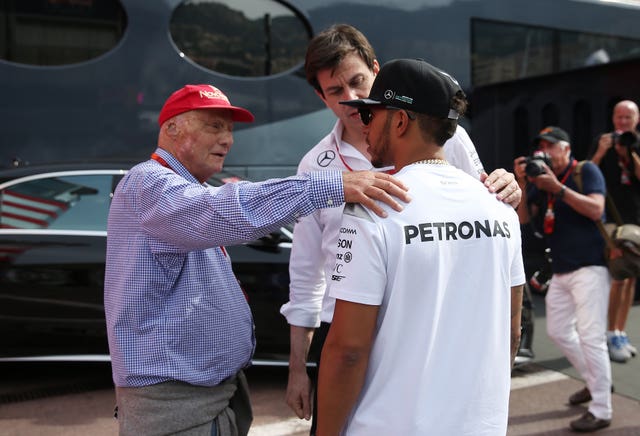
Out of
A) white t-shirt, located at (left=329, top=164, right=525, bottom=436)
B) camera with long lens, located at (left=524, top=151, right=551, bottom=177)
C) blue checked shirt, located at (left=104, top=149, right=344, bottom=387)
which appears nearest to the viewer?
white t-shirt, located at (left=329, top=164, right=525, bottom=436)

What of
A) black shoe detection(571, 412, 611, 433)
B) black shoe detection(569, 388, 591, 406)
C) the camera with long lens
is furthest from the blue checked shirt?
black shoe detection(569, 388, 591, 406)

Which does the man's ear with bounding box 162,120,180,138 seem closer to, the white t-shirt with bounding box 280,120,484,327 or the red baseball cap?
the red baseball cap

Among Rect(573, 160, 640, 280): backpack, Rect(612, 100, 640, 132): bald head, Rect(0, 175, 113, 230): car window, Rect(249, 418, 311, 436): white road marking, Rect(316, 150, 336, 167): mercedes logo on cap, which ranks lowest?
Rect(249, 418, 311, 436): white road marking

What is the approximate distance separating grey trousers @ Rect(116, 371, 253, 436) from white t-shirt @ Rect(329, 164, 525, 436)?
51 centimetres

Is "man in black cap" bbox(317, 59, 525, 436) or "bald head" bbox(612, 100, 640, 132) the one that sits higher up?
"bald head" bbox(612, 100, 640, 132)

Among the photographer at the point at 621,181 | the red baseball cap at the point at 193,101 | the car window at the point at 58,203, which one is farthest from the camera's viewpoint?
the photographer at the point at 621,181

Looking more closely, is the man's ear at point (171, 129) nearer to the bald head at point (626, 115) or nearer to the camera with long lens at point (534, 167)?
the camera with long lens at point (534, 167)

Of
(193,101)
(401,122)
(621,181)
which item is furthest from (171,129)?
(621,181)

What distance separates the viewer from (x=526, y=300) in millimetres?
4750

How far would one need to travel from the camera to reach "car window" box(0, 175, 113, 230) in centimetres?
457

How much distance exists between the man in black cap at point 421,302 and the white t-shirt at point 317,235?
2.17 ft

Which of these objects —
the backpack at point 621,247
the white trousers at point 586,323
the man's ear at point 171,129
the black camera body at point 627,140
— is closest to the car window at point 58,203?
the man's ear at point 171,129

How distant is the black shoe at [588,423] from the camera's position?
3.91 m

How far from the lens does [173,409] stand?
1.80m
